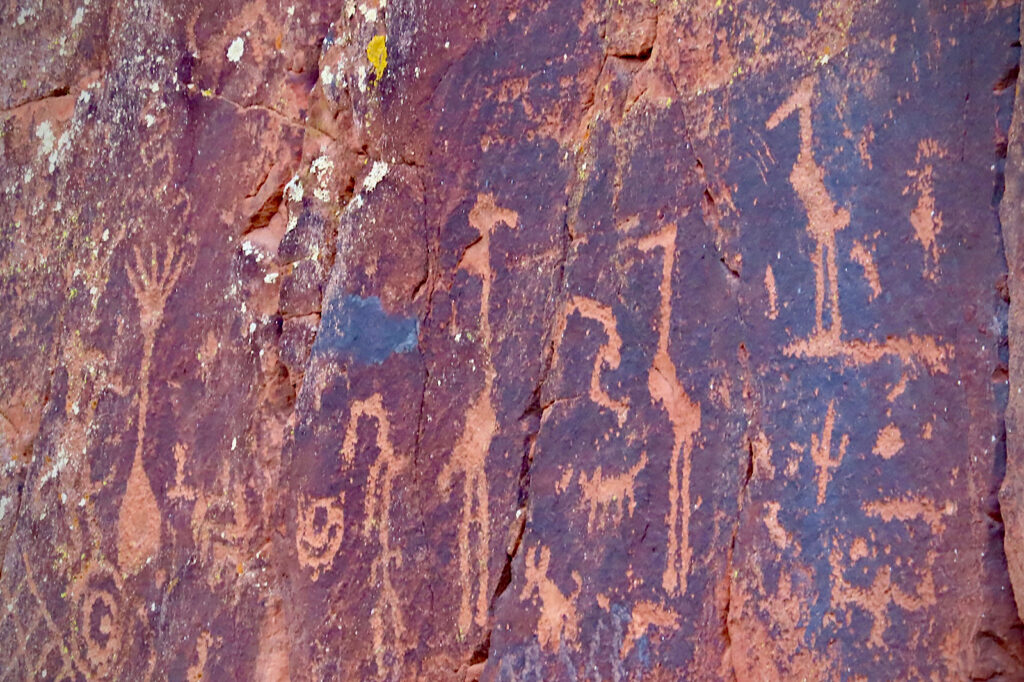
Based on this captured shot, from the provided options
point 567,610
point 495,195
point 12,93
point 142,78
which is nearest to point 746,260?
point 495,195

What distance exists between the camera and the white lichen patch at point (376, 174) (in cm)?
318

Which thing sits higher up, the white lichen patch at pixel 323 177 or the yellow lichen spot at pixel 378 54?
the yellow lichen spot at pixel 378 54

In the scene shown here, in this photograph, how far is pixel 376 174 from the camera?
319cm

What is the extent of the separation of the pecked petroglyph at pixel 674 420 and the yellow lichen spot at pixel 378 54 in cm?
97

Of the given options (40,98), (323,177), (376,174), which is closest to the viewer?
(376,174)

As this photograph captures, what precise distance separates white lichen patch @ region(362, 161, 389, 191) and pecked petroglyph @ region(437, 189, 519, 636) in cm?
31

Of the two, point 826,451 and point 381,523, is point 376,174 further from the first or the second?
point 826,451

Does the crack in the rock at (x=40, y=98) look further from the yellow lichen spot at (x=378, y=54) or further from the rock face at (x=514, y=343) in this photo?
the yellow lichen spot at (x=378, y=54)

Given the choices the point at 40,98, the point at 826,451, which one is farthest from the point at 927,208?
the point at 40,98

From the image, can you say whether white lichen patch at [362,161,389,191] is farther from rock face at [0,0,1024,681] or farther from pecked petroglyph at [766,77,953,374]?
pecked petroglyph at [766,77,953,374]

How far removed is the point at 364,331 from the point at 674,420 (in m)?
0.92

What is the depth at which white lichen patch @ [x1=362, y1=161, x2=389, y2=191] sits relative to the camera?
3182 millimetres

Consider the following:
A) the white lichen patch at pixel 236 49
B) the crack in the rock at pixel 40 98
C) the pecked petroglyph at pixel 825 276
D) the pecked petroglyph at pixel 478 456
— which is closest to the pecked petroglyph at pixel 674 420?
the pecked petroglyph at pixel 825 276

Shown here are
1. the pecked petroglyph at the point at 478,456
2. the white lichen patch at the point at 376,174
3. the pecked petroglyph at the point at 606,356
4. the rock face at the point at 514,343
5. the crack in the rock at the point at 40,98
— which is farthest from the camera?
the crack in the rock at the point at 40,98
